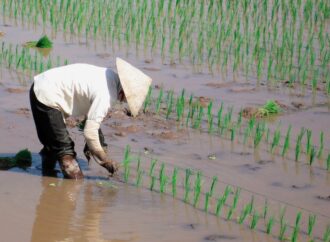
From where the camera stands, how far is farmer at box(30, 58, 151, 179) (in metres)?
4.79

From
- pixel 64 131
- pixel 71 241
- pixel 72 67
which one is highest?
pixel 72 67

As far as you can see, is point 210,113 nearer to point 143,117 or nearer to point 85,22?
point 143,117

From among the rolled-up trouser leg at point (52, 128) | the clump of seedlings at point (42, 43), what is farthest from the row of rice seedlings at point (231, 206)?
the clump of seedlings at point (42, 43)

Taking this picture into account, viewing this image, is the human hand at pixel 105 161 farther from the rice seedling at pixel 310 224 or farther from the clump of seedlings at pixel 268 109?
the clump of seedlings at pixel 268 109

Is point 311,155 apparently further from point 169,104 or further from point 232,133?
point 169,104

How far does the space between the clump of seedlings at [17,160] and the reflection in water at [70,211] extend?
0.24 m

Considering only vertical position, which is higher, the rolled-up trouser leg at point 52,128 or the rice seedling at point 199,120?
the rolled-up trouser leg at point 52,128

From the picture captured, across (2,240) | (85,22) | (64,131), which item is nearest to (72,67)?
(64,131)

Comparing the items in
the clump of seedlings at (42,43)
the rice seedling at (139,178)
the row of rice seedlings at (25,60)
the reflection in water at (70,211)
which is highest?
the clump of seedlings at (42,43)

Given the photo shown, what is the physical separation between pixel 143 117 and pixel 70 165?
63.7 inches

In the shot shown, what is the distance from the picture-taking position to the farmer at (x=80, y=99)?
479cm

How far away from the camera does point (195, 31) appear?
952 centimetres

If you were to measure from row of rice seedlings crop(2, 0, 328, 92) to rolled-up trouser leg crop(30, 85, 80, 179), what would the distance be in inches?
136

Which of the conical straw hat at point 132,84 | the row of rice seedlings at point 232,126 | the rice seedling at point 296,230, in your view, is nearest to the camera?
the rice seedling at point 296,230
